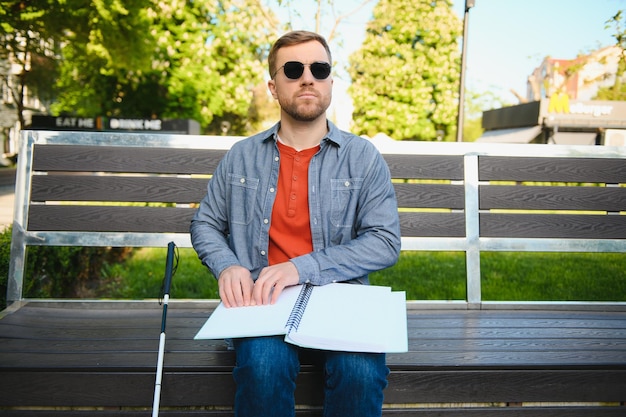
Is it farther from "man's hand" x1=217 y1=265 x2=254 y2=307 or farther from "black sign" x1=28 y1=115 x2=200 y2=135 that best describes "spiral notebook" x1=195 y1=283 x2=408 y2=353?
"black sign" x1=28 y1=115 x2=200 y2=135

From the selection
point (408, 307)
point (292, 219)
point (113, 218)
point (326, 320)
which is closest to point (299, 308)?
point (326, 320)

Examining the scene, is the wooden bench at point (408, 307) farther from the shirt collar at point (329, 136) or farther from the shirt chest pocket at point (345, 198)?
the shirt collar at point (329, 136)

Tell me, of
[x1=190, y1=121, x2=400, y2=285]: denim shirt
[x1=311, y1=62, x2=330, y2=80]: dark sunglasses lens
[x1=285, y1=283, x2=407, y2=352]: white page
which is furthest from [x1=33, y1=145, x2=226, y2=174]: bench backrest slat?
[x1=285, y1=283, x2=407, y2=352]: white page

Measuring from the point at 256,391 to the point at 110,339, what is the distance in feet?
3.37

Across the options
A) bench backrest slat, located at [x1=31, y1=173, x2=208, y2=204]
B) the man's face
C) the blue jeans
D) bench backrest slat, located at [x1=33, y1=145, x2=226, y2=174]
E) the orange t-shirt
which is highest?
the man's face

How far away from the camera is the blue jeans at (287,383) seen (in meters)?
2.10

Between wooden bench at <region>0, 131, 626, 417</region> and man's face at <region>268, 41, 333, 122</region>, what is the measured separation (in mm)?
942

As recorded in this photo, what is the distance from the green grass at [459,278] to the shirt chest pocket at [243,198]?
2.58 metres

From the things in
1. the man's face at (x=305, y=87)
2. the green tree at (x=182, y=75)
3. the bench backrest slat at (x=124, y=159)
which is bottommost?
the bench backrest slat at (x=124, y=159)

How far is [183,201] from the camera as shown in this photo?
3.58 m

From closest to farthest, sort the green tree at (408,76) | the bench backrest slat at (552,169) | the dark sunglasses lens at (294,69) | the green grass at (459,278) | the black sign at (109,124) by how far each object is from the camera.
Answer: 1. the dark sunglasses lens at (294,69)
2. the bench backrest slat at (552,169)
3. the green grass at (459,278)
4. the black sign at (109,124)
5. the green tree at (408,76)

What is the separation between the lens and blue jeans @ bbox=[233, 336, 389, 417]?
2098mm

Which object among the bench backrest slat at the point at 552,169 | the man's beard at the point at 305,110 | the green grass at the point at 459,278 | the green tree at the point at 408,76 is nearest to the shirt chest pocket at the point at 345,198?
the man's beard at the point at 305,110

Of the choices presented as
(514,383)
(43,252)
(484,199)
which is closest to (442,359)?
(514,383)
